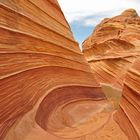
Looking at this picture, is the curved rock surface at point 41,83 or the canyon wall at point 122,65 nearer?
the curved rock surface at point 41,83

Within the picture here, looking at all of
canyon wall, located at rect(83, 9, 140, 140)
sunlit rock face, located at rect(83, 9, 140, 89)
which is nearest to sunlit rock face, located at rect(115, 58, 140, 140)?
canyon wall, located at rect(83, 9, 140, 140)

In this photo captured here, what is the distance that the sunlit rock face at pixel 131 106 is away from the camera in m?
1.99

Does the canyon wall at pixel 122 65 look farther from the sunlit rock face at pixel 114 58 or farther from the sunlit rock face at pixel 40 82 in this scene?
the sunlit rock face at pixel 40 82

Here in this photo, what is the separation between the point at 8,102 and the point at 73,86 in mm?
1201

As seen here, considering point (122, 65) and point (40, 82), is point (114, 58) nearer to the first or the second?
point (122, 65)

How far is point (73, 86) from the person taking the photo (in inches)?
122

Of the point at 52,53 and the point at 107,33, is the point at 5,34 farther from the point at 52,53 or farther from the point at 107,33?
the point at 107,33

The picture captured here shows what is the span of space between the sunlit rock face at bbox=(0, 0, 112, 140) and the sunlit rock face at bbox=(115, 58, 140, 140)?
0.71ft

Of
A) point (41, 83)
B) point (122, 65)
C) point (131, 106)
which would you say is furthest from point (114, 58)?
point (131, 106)

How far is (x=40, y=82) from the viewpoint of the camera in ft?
8.05

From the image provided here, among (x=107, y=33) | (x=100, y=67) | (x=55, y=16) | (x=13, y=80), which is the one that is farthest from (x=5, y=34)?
(x=107, y=33)

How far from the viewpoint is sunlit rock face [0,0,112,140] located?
1.98m

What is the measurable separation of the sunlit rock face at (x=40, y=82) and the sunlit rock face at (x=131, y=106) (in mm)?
217

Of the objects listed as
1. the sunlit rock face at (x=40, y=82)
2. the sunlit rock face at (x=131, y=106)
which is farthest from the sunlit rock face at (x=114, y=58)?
the sunlit rock face at (x=131, y=106)
